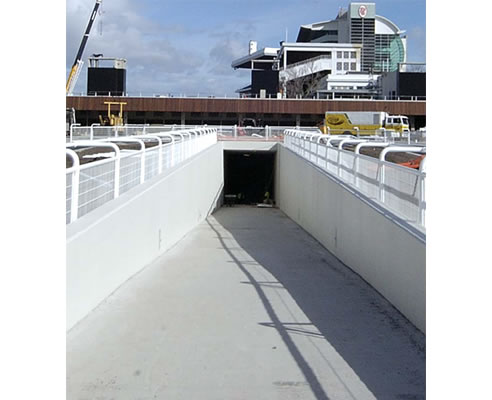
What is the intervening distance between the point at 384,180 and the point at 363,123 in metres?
50.2

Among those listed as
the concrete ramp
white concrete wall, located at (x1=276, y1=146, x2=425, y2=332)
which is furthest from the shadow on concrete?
white concrete wall, located at (x1=276, y1=146, x2=425, y2=332)

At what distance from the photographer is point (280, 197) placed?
103 feet

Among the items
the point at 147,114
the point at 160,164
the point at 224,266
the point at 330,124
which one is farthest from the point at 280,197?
the point at 147,114

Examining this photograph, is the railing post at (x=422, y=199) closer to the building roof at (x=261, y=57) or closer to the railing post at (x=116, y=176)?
the railing post at (x=116, y=176)

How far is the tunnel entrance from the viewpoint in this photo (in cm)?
4700

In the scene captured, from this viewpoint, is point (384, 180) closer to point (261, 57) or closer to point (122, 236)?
point (122, 236)

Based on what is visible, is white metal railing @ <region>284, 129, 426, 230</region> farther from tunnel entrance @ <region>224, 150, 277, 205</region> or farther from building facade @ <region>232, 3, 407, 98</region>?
building facade @ <region>232, 3, 407, 98</region>

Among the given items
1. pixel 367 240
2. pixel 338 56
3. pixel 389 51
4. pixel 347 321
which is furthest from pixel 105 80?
pixel 389 51

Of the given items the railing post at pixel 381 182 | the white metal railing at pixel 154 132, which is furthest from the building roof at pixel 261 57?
the railing post at pixel 381 182

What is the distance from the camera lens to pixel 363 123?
59.8 m

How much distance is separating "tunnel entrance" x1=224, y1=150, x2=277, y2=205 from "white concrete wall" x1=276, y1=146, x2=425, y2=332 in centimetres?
2561

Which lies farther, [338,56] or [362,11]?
[362,11]
